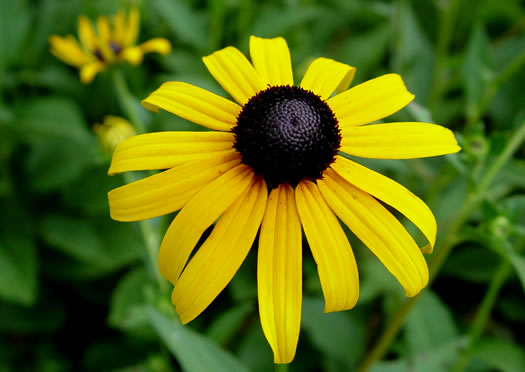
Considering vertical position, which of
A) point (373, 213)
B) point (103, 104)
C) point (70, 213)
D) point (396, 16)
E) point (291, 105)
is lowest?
point (70, 213)

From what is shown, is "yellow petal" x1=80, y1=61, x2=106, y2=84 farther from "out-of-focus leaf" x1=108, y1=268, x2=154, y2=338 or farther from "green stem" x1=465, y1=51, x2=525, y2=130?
"green stem" x1=465, y1=51, x2=525, y2=130

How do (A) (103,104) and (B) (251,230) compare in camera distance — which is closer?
(B) (251,230)

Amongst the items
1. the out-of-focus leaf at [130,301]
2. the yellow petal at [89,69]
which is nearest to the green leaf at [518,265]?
the out-of-focus leaf at [130,301]

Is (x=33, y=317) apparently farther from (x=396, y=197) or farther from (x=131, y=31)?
(x=396, y=197)

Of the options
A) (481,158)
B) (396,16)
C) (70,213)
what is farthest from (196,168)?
(396,16)

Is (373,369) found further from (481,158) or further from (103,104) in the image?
(103,104)

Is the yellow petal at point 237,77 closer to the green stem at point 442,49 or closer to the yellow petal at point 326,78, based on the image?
the yellow petal at point 326,78
